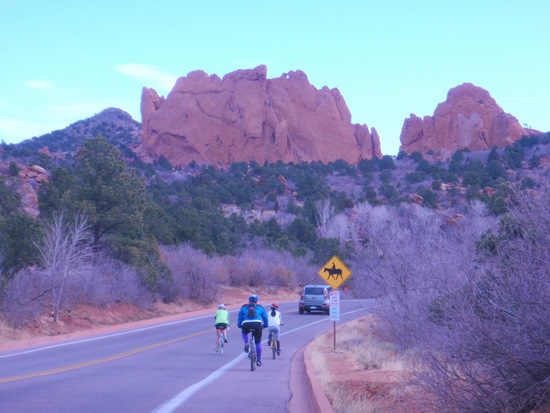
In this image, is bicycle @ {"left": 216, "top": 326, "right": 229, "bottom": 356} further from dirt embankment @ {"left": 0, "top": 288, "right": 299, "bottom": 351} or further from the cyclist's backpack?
dirt embankment @ {"left": 0, "top": 288, "right": 299, "bottom": 351}

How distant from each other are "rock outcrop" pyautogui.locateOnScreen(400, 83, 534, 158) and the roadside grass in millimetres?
78550

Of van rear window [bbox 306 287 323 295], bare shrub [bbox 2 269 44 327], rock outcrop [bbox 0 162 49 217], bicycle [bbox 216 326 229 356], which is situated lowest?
van rear window [bbox 306 287 323 295]

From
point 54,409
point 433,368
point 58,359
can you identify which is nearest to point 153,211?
point 58,359

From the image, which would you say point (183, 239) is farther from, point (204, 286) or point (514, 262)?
point (514, 262)

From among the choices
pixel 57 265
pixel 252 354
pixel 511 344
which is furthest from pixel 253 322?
pixel 57 265

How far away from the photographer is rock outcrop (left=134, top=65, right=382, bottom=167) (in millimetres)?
106562

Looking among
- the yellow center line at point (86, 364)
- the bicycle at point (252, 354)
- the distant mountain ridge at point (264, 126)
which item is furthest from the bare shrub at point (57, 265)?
the distant mountain ridge at point (264, 126)

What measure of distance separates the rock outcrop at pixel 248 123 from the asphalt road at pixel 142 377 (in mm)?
84525

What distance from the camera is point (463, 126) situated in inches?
4026

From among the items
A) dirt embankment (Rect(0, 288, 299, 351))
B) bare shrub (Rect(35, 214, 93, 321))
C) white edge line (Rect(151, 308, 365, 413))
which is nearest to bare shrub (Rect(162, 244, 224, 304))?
dirt embankment (Rect(0, 288, 299, 351))

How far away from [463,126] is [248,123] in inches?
1433

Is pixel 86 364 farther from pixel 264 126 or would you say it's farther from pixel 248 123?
pixel 264 126

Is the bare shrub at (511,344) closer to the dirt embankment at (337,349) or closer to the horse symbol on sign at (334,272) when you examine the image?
the dirt embankment at (337,349)

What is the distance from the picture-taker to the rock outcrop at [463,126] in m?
97.0
